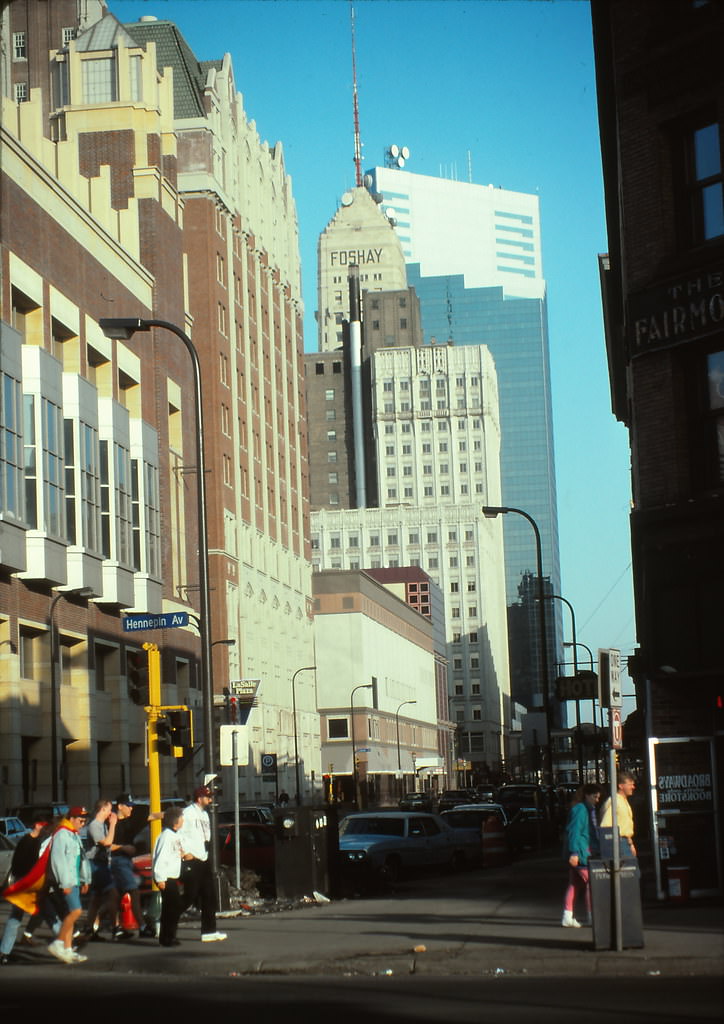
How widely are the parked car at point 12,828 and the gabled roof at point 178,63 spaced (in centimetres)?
6245

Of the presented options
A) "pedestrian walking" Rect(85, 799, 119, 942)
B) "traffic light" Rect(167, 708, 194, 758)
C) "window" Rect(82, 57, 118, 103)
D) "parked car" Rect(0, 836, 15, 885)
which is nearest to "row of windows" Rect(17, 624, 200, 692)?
"parked car" Rect(0, 836, 15, 885)

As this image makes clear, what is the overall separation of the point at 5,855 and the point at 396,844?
320 inches

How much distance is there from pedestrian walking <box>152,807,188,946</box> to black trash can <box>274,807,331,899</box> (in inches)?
256

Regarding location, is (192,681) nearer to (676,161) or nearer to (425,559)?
(676,161)

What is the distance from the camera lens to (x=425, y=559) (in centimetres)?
19600

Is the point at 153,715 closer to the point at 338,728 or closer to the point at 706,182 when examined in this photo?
the point at 706,182

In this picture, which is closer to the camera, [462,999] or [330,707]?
[462,999]

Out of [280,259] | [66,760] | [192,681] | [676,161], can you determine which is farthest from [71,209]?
[280,259]

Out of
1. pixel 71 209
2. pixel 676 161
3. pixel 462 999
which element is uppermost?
pixel 71 209

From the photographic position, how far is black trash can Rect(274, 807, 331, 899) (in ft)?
79.6

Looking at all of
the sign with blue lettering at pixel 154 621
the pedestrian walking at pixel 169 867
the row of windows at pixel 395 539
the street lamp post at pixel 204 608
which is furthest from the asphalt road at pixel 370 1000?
the row of windows at pixel 395 539

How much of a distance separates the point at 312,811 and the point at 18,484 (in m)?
21.1

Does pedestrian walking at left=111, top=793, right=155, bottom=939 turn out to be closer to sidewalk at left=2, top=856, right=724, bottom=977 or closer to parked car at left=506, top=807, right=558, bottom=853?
sidewalk at left=2, top=856, right=724, bottom=977

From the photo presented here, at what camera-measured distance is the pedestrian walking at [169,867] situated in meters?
17.4
